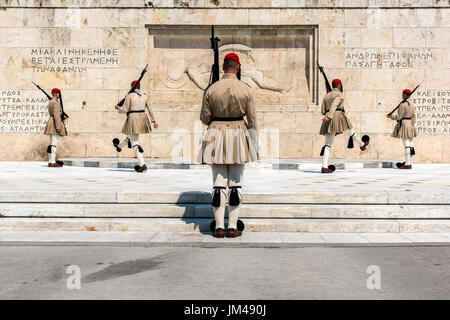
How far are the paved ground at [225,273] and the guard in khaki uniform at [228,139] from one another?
0.63 meters

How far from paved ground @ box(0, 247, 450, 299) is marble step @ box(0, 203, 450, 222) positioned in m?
1.29

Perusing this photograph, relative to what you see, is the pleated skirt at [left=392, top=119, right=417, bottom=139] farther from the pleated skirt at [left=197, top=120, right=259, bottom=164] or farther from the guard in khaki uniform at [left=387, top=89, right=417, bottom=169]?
the pleated skirt at [left=197, top=120, right=259, bottom=164]

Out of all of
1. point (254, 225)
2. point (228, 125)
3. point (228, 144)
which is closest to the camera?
point (228, 144)

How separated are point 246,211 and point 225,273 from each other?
2.37 meters

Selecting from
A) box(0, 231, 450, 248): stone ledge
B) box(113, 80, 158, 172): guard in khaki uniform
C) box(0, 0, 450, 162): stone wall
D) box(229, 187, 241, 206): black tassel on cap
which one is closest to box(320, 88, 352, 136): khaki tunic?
box(113, 80, 158, 172): guard in khaki uniform

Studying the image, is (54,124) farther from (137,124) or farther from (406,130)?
(406,130)

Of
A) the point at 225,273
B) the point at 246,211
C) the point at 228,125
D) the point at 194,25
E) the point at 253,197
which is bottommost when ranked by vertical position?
the point at 225,273

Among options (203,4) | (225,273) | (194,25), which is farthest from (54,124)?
(225,273)

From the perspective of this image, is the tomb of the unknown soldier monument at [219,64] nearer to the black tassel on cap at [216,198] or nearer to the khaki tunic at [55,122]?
the khaki tunic at [55,122]

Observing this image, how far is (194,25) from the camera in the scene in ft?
51.4

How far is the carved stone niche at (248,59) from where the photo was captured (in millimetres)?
15945

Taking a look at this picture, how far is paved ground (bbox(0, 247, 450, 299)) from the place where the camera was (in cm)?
380

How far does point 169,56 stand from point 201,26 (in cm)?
135

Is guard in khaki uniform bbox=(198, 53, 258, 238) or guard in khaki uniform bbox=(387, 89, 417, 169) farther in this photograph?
guard in khaki uniform bbox=(387, 89, 417, 169)
